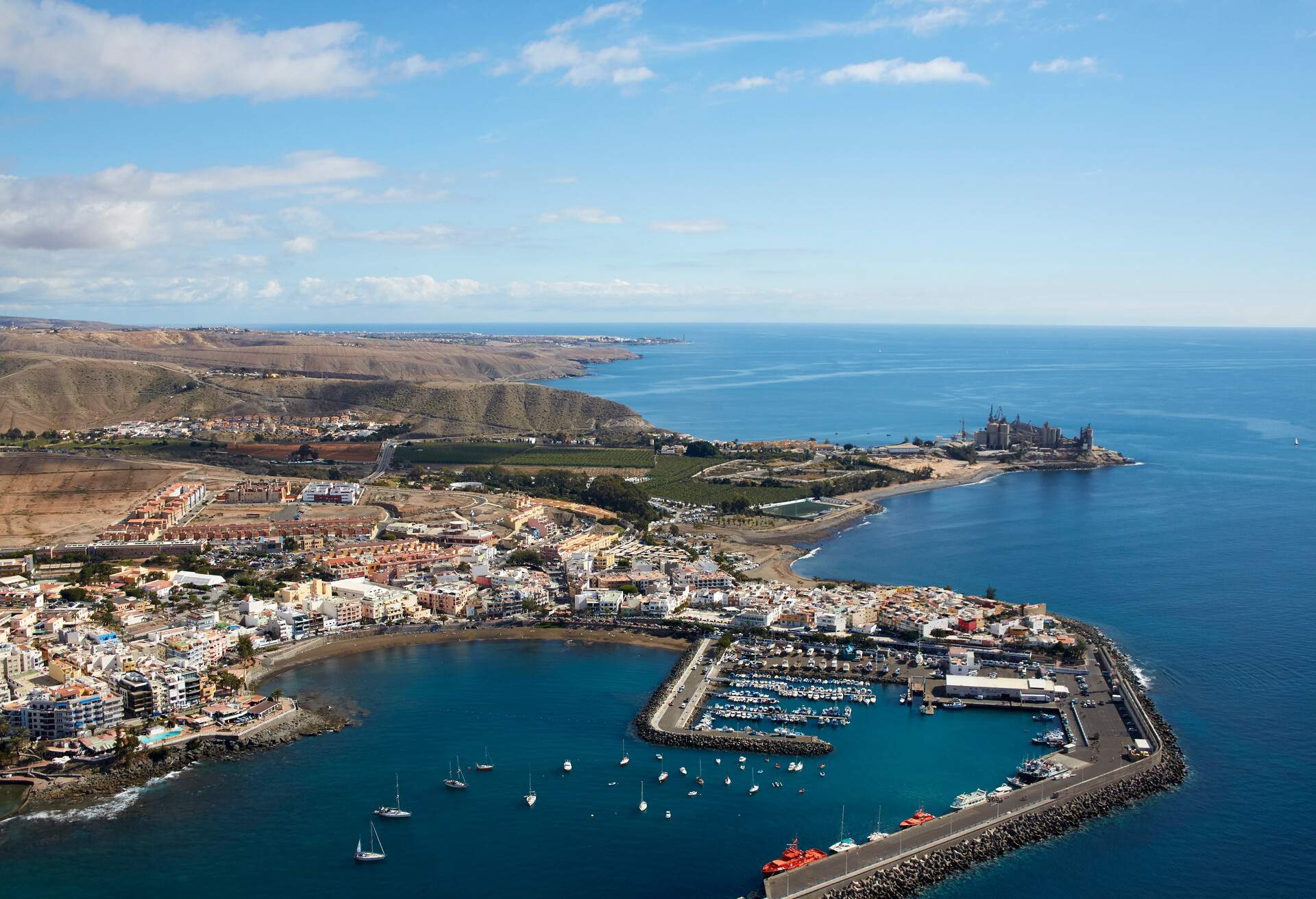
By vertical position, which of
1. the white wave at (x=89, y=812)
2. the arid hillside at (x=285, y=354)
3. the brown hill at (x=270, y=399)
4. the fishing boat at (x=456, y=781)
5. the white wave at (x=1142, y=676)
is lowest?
the white wave at (x=89, y=812)

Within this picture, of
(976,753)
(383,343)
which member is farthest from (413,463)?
(383,343)

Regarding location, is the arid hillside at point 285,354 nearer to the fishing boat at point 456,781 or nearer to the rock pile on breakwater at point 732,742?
the rock pile on breakwater at point 732,742

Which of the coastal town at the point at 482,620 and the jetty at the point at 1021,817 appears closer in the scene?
the jetty at the point at 1021,817

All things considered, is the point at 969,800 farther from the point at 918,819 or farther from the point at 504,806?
the point at 504,806

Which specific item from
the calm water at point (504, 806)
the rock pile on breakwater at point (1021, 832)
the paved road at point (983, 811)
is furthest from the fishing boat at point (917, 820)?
the rock pile on breakwater at point (1021, 832)

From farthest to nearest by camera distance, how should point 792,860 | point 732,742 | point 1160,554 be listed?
1. point 1160,554
2. point 732,742
3. point 792,860

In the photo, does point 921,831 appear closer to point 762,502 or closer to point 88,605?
point 88,605

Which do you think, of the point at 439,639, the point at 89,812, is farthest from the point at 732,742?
the point at 89,812
